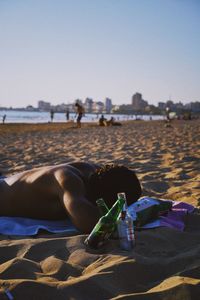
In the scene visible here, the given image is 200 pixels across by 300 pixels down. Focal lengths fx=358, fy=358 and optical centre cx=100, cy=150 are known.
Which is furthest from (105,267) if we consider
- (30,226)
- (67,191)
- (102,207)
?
(30,226)

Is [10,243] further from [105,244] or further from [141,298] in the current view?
[141,298]

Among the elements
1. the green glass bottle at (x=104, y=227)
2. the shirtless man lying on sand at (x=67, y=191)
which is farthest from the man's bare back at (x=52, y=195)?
the green glass bottle at (x=104, y=227)

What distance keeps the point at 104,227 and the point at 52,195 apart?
0.64 metres

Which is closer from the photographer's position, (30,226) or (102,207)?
(102,207)

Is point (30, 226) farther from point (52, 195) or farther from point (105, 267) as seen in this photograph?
point (105, 267)

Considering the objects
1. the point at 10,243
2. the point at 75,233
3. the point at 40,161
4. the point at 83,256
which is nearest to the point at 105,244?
the point at 83,256

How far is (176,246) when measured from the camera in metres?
2.35

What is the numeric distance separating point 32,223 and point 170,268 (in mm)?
1329

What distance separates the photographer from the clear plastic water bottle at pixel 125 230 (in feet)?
7.37

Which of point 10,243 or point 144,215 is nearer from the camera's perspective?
point 10,243

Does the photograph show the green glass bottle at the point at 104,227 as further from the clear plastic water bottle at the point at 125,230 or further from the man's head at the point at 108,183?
the man's head at the point at 108,183

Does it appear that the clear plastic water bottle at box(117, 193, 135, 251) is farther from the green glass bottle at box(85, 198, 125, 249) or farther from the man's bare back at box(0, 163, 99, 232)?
the man's bare back at box(0, 163, 99, 232)

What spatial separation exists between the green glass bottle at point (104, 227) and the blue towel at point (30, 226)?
0.46 metres

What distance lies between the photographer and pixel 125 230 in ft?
7.46
